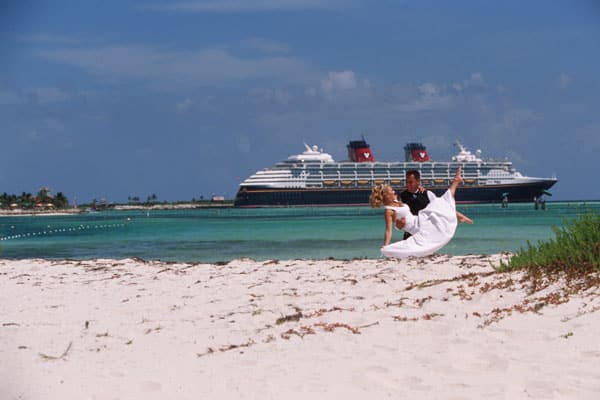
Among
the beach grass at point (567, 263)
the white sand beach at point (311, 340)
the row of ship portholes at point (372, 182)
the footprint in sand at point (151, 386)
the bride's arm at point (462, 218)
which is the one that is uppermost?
the row of ship portholes at point (372, 182)

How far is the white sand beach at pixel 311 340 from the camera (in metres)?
3.30

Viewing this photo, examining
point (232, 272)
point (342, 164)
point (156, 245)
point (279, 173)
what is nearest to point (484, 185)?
point (342, 164)

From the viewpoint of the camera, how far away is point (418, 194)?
287 inches

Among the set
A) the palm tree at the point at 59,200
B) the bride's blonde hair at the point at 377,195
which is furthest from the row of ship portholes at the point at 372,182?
the bride's blonde hair at the point at 377,195

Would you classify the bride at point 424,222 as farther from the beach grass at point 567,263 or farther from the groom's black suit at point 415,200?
the beach grass at point 567,263

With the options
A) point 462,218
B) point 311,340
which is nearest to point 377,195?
point 462,218

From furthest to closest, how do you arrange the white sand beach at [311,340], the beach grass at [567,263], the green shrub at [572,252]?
the green shrub at [572,252] < the beach grass at [567,263] < the white sand beach at [311,340]

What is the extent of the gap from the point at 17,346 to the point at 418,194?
425cm

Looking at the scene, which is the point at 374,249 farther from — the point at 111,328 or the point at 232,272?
the point at 111,328

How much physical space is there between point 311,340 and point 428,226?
3.12 m

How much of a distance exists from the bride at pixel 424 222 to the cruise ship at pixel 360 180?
75.7m

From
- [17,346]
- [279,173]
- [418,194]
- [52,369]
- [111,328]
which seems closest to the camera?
[52,369]

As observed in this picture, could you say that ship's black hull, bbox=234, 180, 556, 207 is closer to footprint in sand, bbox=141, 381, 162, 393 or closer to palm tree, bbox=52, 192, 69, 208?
palm tree, bbox=52, 192, 69, 208

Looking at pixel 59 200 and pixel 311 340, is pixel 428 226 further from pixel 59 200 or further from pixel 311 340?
pixel 59 200
